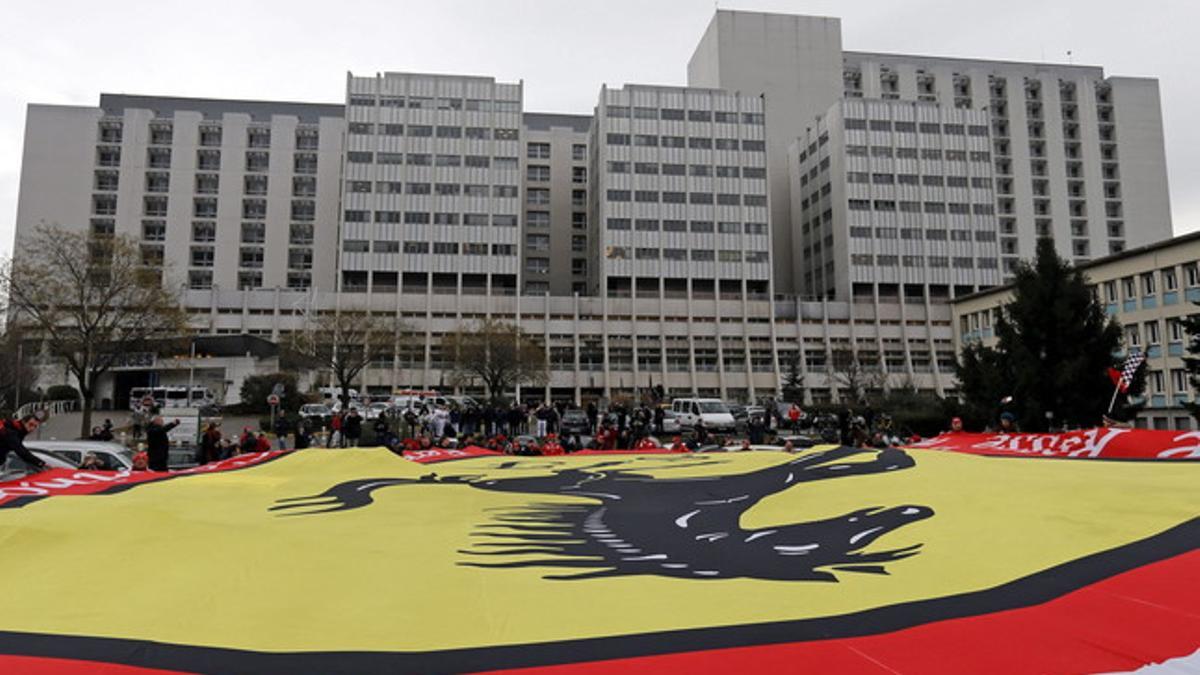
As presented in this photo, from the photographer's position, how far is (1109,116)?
327 ft

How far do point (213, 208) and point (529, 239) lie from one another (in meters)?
37.8

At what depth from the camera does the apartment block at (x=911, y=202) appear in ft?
274

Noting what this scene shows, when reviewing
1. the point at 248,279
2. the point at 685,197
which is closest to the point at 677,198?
the point at 685,197

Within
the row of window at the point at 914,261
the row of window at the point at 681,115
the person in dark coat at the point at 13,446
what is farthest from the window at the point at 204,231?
the person in dark coat at the point at 13,446

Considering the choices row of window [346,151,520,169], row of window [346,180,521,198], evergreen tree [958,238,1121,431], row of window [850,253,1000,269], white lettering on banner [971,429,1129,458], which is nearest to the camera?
white lettering on banner [971,429,1129,458]

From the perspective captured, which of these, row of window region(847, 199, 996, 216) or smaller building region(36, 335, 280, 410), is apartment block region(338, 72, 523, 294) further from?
row of window region(847, 199, 996, 216)

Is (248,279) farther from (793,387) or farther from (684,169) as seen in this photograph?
(793,387)

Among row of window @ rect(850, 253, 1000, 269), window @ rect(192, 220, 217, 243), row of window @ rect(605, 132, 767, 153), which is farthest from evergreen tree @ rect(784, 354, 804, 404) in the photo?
window @ rect(192, 220, 217, 243)

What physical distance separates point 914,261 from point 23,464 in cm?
8557

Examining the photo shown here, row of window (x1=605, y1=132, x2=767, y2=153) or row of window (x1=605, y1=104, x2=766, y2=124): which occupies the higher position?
row of window (x1=605, y1=104, x2=766, y2=124)

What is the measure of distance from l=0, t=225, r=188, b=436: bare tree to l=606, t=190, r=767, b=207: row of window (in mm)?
52005

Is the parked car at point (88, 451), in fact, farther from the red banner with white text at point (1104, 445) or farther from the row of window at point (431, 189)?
the row of window at point (431, 189)

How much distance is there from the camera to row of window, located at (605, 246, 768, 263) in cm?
8138

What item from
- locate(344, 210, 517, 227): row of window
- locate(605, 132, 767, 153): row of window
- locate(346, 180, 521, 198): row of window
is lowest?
locate(344, 210, 517, 227): row of window
